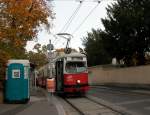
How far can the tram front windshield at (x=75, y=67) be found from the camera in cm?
3423

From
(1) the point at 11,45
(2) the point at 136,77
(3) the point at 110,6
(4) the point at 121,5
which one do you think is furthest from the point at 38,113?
(3) the point at 110,6

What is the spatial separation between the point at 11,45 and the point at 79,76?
543 cm

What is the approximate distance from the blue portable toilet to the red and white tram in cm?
739

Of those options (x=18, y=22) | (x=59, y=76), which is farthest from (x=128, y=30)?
(x=18, y=22)

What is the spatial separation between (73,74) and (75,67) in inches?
25.4

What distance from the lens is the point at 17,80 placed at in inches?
1051

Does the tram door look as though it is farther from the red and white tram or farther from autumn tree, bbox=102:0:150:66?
autumn tree, bbox=102:0:150:66

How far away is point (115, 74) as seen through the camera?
5572cm

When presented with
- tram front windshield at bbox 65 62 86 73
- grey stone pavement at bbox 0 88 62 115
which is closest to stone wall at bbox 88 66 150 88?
tram front windshield at bbox 65 62 86 73

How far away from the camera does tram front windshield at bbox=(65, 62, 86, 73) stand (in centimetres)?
→ 3423

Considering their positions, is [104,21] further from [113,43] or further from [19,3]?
[19,3]

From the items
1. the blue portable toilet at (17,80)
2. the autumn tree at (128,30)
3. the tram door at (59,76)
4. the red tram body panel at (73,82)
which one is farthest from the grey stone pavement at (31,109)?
the autumn tree at (128,30)

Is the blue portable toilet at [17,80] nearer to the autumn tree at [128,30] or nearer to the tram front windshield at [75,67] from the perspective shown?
the tram front windshield at [75,67]

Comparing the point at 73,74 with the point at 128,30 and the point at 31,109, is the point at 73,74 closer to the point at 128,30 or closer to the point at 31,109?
the point at 31,109
